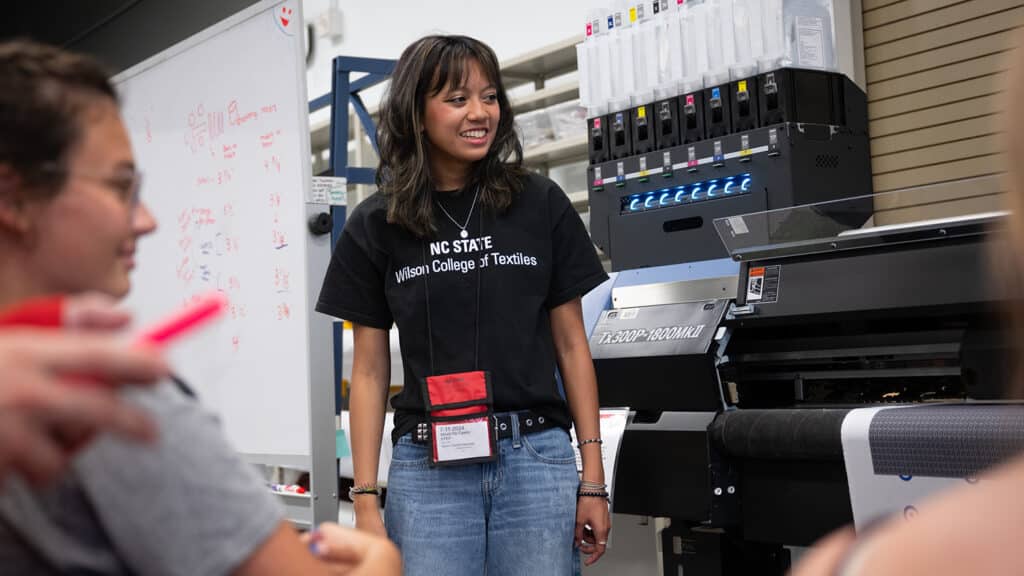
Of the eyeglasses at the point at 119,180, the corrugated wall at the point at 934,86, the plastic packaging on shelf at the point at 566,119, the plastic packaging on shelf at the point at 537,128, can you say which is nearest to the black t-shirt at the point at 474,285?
the eyeglasses at the point at 119,180

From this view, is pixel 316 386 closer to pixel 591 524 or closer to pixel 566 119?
pixel 591 524

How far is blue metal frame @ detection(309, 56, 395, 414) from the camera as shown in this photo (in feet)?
9.90

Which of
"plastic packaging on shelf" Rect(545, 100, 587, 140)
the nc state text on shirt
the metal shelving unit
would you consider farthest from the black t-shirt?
"plastic packaging on shelf" Rect(545, 100, 587, 140)

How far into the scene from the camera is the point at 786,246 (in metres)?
2.38

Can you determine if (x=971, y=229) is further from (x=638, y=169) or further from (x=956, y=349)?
(x=638, y=169)

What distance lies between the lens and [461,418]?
6.31 feet

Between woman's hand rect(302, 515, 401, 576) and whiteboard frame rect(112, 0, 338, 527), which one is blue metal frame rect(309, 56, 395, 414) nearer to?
whiteboard frame rect(112, 0, 338, 527)

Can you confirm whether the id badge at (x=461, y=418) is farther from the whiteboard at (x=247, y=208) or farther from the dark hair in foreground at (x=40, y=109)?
the dark hair in foreground at (x=40, y=109)

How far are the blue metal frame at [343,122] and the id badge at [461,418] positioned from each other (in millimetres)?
1059

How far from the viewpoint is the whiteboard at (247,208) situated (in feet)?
9.61

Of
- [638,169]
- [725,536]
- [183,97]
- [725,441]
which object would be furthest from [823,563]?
[183,97]

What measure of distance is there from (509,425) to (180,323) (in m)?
1.43

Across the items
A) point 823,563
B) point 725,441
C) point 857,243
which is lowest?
point 725,441

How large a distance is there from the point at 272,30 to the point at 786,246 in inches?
63.3
